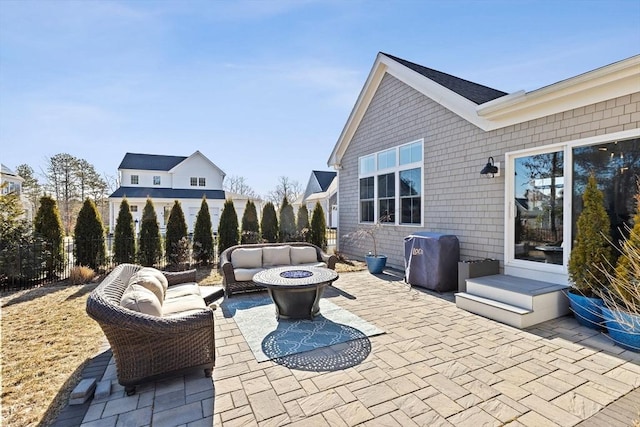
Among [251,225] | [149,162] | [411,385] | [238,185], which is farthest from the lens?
[238,185]

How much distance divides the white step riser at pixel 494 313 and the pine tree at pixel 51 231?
939 centimetres

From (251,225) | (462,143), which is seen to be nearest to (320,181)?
(251,225)

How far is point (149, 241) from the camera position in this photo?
862cm

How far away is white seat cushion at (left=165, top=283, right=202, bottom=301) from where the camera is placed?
13.9 ft

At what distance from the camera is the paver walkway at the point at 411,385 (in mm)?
2344

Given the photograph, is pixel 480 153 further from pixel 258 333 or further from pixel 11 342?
pixel 11 342

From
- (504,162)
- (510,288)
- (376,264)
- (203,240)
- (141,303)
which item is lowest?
(376,264)

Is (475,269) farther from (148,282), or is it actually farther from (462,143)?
(148,282)

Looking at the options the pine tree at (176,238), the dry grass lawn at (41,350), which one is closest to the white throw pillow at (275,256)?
the dry grass lawn at (41,350)

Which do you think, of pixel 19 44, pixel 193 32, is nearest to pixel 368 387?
pixel 193 32

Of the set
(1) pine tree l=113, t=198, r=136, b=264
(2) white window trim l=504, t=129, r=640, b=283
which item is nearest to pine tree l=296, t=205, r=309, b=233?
(1) pine tree l=113, t=198, r=136, b=264

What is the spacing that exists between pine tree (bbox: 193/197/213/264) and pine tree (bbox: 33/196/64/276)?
10.5 ft

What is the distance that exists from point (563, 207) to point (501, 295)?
71.1 inches

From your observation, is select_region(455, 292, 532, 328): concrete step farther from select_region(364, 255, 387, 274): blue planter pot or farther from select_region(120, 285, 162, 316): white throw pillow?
select_region(120, 285, 162, 316): white throw pillow
